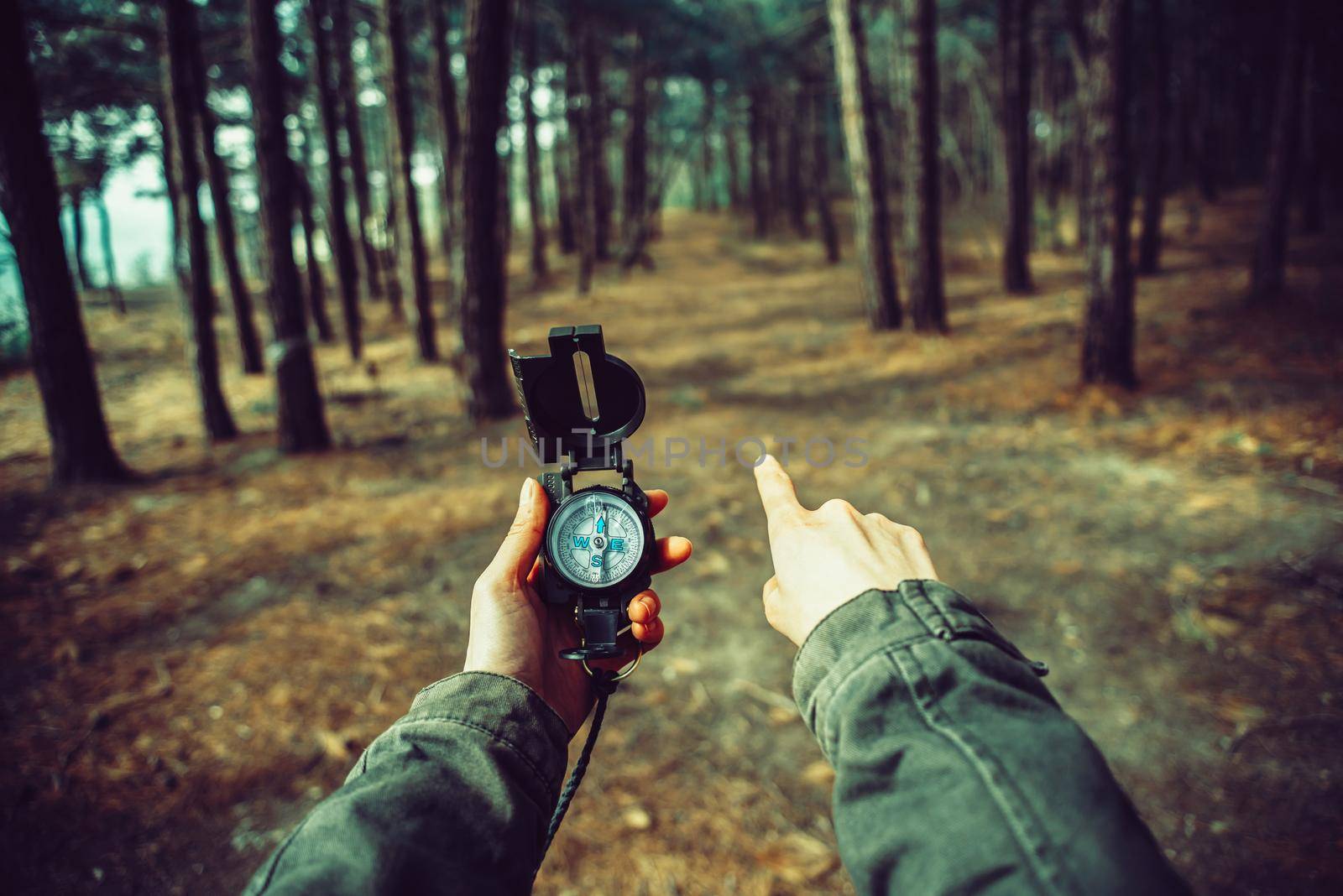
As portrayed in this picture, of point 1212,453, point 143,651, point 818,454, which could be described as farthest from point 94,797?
point 1212,453

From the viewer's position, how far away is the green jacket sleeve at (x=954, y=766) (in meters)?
0.92

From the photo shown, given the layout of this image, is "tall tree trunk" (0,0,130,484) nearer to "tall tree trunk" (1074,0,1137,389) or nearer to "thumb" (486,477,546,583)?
"thumb" (486,477,546,583)

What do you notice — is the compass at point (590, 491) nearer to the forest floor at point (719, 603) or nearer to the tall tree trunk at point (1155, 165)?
the forest floor at point (719, 603)

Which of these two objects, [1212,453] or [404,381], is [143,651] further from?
[1212,453]

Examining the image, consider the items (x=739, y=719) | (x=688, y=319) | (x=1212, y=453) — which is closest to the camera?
(x=739, y=719)

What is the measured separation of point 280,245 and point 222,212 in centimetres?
412

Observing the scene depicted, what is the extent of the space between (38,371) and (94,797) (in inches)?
218

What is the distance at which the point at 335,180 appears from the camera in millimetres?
12742

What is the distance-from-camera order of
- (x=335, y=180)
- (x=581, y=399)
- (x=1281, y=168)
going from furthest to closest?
(x=335, y=180) < (x=1281, y=168) < (x=581, y=399)

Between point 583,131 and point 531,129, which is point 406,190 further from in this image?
point 531,129

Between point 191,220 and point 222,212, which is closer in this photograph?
point 191,220

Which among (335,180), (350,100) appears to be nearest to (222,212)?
(335,180)

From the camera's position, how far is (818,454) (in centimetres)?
740

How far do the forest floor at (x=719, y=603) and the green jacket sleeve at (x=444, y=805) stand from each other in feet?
6.13
